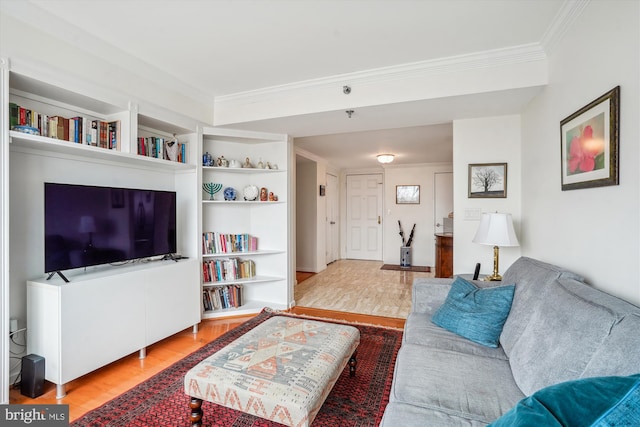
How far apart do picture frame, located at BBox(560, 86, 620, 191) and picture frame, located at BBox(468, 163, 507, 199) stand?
1002 millimetres

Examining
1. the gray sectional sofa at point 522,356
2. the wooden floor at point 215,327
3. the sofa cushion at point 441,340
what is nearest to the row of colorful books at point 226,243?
the wooden floor at point 215,327

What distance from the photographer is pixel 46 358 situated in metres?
1.99

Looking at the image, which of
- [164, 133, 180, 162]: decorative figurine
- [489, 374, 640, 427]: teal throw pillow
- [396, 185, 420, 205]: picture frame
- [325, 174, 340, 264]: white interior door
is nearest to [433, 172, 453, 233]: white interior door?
[396, 185, 420, 205]: picture frame

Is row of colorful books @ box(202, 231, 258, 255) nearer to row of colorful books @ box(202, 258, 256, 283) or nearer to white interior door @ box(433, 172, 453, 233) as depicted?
row of colorful books @ box(202, 258, 256, 283)

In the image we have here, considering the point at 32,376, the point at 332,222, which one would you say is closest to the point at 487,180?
the point at 32,376

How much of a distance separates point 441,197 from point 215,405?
19.6 ft

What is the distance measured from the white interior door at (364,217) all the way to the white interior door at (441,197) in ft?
4.11

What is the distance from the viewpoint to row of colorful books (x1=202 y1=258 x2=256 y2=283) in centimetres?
342

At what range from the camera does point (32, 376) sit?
1.93 m

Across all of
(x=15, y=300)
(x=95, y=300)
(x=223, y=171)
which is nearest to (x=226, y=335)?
(x=95, y=300)

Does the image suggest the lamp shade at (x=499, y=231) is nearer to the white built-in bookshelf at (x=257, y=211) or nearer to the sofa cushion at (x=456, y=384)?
the sofa cushion at (x=456, y=384)

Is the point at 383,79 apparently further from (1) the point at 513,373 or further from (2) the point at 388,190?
(2) the point at 388,190

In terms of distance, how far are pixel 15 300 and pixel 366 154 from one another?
4.98 m

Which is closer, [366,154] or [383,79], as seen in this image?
[383,79]
